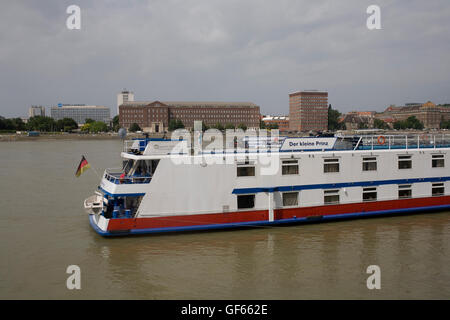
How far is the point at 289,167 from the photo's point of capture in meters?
14.4

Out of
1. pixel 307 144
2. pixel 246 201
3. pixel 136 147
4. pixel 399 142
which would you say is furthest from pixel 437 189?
pixel 136 147

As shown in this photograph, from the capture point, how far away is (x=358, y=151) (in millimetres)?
15203

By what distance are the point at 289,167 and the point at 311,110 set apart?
153m

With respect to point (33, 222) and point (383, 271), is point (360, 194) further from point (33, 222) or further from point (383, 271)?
point (33, 222)

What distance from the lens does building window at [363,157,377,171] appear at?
1539 cm

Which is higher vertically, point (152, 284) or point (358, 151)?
point (358, 151)

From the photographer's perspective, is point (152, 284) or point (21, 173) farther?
point (21, 173)

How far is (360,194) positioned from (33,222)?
13387mm

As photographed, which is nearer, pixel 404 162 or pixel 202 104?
pixel 404 162

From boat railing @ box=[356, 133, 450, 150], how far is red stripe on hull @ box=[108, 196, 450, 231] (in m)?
2.26

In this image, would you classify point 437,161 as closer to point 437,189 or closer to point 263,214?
point 437,189

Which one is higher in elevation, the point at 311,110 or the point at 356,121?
the point at 311,110
